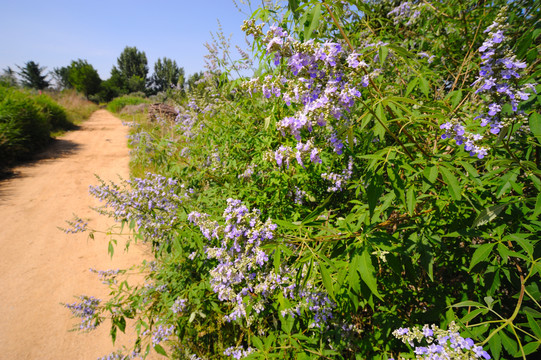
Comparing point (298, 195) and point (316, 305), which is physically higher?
point (298, 195)

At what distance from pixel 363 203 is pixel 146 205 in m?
2.26

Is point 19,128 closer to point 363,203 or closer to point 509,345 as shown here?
point 363,203

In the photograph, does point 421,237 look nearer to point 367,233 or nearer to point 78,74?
point 367,233

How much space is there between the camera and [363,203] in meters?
2.31

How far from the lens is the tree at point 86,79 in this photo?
45359 millimetres

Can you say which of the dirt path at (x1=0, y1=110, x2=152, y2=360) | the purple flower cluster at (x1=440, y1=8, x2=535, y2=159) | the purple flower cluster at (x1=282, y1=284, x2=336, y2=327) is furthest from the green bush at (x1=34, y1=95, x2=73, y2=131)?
the purple flower cluster at (x1=440, y1=8, x2=535, y2=159)

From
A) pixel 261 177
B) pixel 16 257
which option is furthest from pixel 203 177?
pixel 16 257

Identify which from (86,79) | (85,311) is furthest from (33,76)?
(85,311)

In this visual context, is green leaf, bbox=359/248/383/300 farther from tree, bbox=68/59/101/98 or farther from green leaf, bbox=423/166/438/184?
tree, bbox=68/59/101/98

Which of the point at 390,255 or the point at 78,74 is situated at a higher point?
the point at 78,74

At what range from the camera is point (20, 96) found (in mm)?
13891

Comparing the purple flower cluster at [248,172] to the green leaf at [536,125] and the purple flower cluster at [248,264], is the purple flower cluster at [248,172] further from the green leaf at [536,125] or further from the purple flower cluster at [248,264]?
the green leaf at [536,125]

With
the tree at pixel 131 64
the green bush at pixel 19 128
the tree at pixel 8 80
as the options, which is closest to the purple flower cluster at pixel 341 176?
the green bush at pixel 19 128

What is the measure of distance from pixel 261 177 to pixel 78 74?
5802cm
